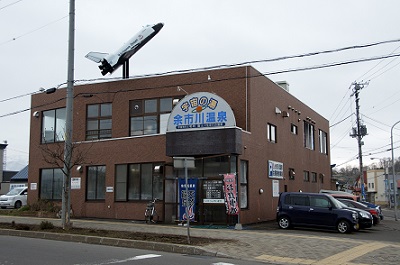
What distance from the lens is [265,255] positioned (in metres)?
12.0

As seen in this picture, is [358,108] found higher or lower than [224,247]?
higher

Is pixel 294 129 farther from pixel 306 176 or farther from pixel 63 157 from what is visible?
pixel 63 157

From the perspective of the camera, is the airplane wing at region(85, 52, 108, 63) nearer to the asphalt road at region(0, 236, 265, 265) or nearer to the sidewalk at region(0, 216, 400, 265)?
the sidewalk at region(0, 216, 400, 265)

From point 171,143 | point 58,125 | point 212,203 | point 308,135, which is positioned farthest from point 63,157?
point 308,135

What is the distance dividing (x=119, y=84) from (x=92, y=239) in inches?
466

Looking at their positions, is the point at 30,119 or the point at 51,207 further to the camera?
the point at 30,119

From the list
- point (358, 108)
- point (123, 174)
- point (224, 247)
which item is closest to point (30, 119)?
point (123, 174)

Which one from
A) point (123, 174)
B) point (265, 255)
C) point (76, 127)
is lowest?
point (265, 255)

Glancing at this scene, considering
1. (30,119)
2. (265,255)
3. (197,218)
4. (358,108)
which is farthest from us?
(358,108)

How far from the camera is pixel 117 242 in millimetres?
14023

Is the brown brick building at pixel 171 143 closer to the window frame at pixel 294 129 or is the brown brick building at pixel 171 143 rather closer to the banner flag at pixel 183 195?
the banner flag at pixel 183 195

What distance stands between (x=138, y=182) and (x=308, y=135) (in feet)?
52.2

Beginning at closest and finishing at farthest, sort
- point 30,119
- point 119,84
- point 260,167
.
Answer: point 260,167, point 119,84, point 30,119

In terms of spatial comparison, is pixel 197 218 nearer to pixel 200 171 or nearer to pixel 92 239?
pixel 200 171
